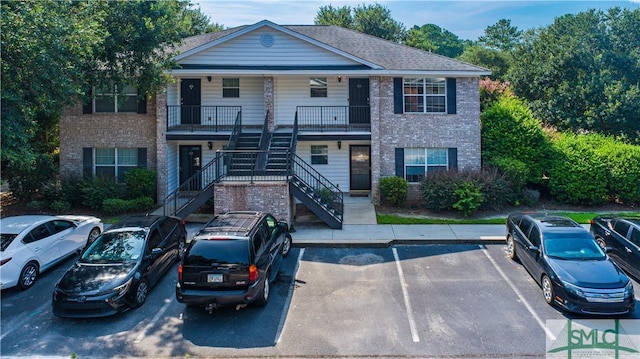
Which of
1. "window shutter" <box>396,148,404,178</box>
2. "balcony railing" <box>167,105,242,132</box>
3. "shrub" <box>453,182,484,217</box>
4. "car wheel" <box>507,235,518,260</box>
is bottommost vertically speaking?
"car wheel" <box>507,235,518,260</box>

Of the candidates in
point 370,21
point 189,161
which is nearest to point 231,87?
point 189,161

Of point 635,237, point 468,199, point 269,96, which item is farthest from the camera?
point 269,96

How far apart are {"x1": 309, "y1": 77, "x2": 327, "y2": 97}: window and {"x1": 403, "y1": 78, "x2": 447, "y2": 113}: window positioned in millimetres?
3662

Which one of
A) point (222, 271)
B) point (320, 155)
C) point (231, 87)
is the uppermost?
point (231, 87)

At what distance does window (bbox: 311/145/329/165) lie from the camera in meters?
19.6

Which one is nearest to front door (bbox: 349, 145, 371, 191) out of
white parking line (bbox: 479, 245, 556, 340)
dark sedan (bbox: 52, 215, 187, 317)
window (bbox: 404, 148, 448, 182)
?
window (bbox: 404, 148, 448, 182)

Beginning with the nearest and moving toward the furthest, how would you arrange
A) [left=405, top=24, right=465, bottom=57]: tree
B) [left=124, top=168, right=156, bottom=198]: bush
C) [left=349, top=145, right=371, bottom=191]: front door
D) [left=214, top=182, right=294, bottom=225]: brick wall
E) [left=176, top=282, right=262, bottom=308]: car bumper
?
[left=176, top=282, right=262, bottom=308]: car bumper
[left=214, top=182, right=294, bottom=225]: brick wall
[left=124, top=168, right=156, bottom=198]: bush
[left=349, top=145, right=371, bottom=191]: front door
[left=405, top=24, right=465, bottom=57]: tree

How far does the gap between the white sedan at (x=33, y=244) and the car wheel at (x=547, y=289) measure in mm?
11661

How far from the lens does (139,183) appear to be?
1720 centimetres

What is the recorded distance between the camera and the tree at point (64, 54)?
10703mm

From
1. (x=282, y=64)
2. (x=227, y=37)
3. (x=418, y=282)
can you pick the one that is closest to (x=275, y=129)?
(x=282, y=64)

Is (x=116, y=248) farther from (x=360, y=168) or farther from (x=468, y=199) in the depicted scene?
(x=360, y=168)
